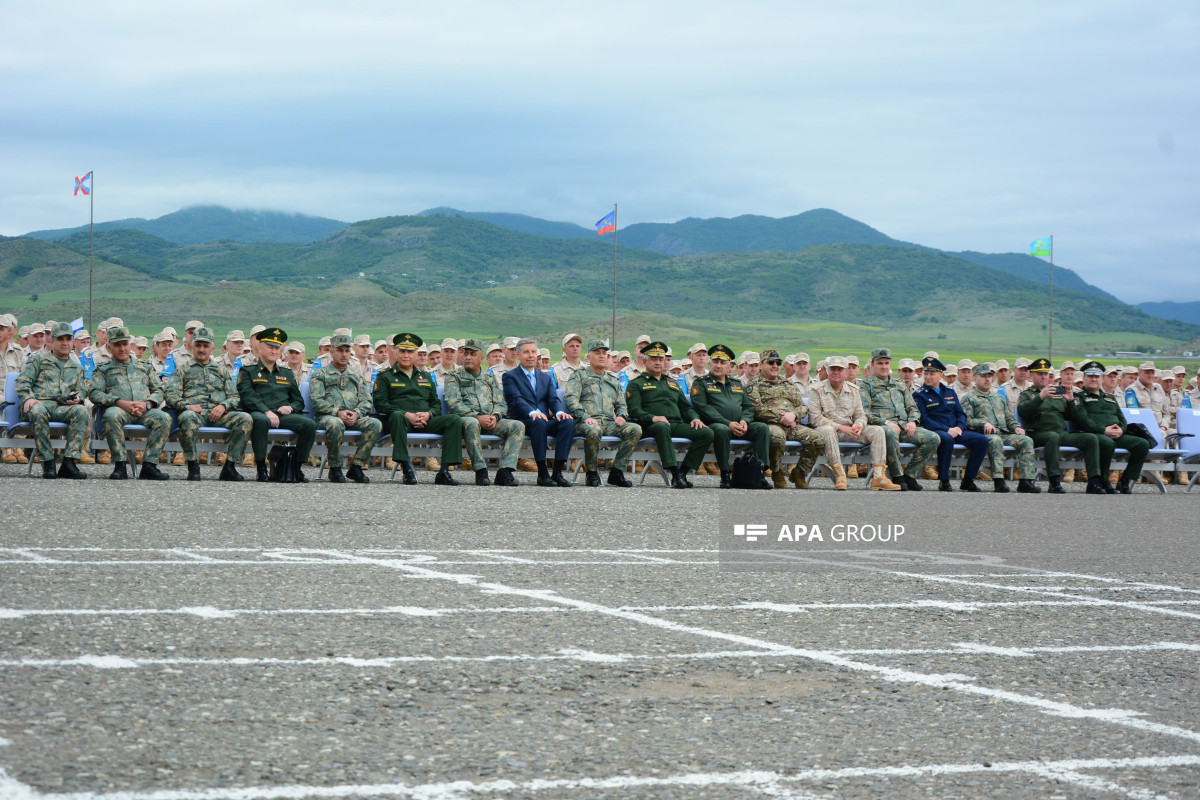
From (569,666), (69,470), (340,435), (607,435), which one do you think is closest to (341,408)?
(340,435)

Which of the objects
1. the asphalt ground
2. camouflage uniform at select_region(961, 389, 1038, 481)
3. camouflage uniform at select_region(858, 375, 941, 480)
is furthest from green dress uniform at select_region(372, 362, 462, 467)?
camouflage uniform at select_region(961, 389, 1038, 481)

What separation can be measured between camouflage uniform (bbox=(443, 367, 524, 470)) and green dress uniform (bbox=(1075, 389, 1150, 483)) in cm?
805

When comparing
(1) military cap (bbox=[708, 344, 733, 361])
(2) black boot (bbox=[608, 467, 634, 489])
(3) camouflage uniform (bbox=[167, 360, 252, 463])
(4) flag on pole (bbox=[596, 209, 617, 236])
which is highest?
(4) flag on pole (bbox=[596, 209, 617, 236])

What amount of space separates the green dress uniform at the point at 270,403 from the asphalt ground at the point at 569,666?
4512mm

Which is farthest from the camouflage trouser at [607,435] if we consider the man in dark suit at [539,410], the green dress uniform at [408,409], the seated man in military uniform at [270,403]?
the seated man in military uniform at [270,403]

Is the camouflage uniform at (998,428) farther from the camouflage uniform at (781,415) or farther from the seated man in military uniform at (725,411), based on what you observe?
the seated man in military uniform at (725,411)

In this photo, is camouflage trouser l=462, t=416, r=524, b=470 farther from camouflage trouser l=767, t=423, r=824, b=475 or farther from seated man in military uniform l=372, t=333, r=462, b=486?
camouflage trouser l=767, t=423, r=824, b=475

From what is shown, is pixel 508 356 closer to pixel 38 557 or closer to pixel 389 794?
pixel 38 557

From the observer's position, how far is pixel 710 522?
12461mm

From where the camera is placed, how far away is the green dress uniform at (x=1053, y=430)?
1870cm

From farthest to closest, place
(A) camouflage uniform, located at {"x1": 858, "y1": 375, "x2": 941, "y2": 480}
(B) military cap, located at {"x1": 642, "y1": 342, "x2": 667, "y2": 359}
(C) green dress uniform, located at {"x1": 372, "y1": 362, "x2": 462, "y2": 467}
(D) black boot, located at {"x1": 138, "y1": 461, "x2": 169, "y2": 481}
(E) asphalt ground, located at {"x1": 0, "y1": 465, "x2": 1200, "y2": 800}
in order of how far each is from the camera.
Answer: (A) camouflage uniform, located at {"x1": 858, "y1": 375, "x2": 941, "y2": 480} → (B) military cap, located at {"x1": 642, "y1": 342, "x2": 667, "y2": 359} → (C) green dress uniform, located at {"x1": 372, "y1": 362, "x2": 462, "y2": 467} → (D) black boot, located at {"x1": 138, "y1": 461, "x2": 169, "y2": 481} → (E) asphalt ground, located at {"x1": 0, "y1": 465, "x2": 1200, "y2": 800}

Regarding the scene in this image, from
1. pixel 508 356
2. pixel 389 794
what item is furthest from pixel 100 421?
pixel 389 794

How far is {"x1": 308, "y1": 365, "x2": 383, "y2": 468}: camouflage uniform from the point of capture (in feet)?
52.2

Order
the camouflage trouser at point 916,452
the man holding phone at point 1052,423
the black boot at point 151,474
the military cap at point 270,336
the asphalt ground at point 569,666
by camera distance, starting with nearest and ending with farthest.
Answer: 1. the asphalt ground at point 569,666
2. the black boot at point 151,474
3. the military cap at point 270,336
4. the camouflage trouser at point 916,452
5. the man holding phone at point 1052,423
